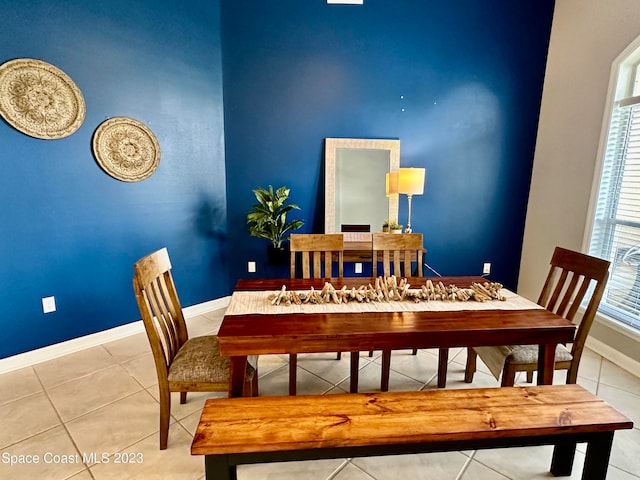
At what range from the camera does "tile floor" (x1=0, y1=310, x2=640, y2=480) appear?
165 cm

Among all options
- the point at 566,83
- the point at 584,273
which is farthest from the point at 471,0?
the point at 584,273

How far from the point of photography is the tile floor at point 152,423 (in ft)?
5.41

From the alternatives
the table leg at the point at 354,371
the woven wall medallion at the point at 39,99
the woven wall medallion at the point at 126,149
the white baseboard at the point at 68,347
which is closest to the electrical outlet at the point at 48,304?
the white baseboard at the point at 68,347

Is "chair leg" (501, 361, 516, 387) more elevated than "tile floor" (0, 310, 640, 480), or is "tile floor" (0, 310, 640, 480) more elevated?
"chair leg" (501, 361, 516, 387)

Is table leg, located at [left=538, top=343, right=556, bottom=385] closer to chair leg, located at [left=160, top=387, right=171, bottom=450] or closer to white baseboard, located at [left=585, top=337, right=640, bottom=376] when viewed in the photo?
white baseboard, located at [left=585, top=337, right=640, bottom=376]

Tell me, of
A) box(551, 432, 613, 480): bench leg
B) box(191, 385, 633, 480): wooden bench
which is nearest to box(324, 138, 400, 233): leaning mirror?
box(191, 385, 633, 480): wooden bench

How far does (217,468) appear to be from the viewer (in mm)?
1214

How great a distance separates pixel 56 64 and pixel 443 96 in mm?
3539

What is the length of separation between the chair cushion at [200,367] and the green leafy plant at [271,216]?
1735 mm

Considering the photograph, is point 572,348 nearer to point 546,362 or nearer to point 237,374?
point 546,362

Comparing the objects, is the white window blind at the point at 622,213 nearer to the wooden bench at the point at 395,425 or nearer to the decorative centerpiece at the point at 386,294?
the decorative centerpiece at the point at 386,294

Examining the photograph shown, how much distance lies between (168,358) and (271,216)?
6.14 feet

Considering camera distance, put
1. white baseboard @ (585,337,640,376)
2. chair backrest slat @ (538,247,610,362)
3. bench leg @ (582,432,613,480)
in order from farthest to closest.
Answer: white baseboard @ (585,337,640,376) < chair backrest slat @ (538,247,610,362) < bench leg @ (582,432,613,480)

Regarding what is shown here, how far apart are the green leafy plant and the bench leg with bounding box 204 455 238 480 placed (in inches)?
93.3
